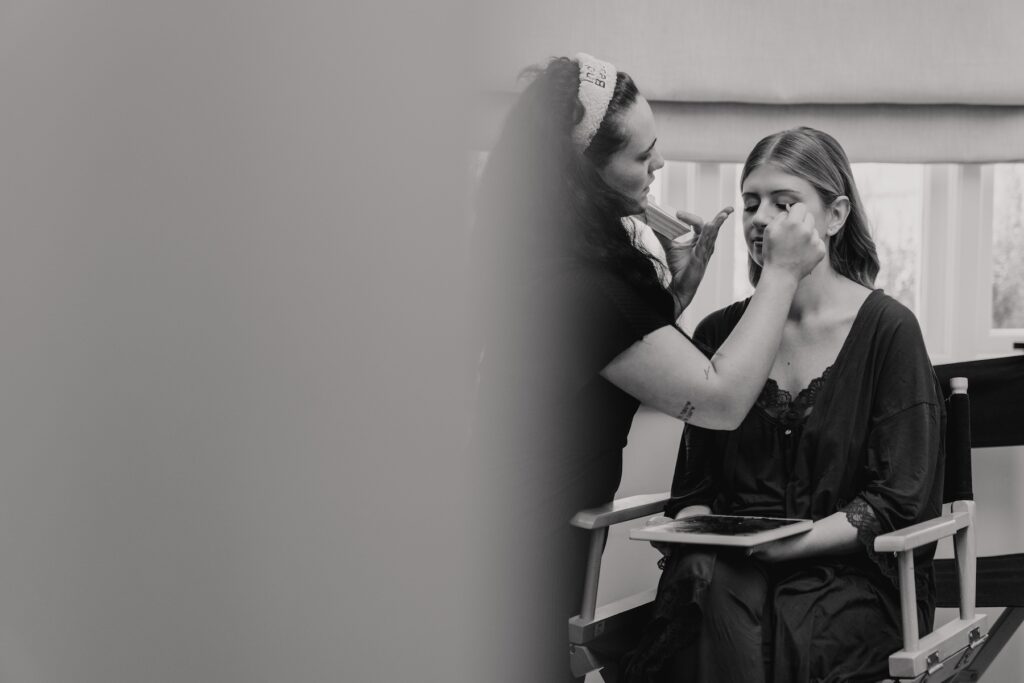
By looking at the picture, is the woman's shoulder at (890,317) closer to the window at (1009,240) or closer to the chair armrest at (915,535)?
the chair armrest at (915,535)

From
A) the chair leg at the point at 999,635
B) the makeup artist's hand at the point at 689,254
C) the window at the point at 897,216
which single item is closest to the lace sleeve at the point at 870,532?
the makeup artist's hand at the point at 689,254

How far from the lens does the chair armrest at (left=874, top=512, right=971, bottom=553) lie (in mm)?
1185

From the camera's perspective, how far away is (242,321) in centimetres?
28

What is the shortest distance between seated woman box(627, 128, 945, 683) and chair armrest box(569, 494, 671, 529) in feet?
0.12

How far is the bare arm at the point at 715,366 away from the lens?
1124mm

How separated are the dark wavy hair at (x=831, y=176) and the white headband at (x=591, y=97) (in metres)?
0.36

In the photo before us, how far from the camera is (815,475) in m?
1.37

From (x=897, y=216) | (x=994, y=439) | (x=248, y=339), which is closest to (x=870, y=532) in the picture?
(x=994, y=439)

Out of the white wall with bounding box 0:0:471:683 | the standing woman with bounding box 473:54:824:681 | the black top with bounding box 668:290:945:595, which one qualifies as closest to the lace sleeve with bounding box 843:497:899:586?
the black top with bounding box 668:290:945:595

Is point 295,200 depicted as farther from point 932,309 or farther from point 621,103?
point 932,309

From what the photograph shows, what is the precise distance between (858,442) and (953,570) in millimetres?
490

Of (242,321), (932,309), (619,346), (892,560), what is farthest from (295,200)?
(932,309)

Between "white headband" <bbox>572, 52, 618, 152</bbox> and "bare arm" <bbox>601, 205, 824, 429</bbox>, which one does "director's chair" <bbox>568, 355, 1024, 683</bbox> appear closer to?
"bare arm" <bbox>601, 205, 824, 429</bbox>

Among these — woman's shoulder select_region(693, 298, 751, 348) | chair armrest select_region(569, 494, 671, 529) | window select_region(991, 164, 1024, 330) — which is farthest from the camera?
window select_region(991, 164, 1024, 330)
